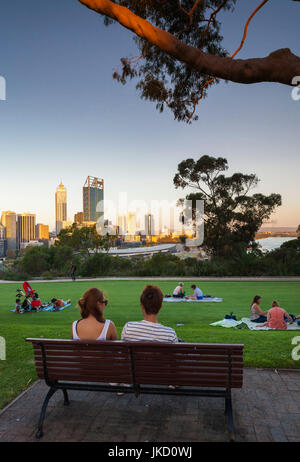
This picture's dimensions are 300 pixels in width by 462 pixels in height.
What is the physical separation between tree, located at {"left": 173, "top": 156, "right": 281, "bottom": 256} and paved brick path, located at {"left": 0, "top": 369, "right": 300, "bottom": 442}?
3158cm

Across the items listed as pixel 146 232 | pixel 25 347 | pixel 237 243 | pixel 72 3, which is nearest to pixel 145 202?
pixel 146 232

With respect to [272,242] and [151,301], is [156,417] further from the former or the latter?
[272,242]

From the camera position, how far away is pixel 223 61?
4.41m

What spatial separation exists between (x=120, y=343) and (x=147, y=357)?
12.7 inches

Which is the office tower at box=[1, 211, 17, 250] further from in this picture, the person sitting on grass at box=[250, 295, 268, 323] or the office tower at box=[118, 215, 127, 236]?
the person sitting on grass at box=[250, 295, 268, 323]

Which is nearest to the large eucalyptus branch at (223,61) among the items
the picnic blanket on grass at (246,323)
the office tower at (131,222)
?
the picnic blanket on grass at (246,323)

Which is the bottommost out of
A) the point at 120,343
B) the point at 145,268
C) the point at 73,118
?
the point at 145,268

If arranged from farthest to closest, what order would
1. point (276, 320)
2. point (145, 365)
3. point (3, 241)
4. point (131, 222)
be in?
point (3, 241) < point (131, 222) < point (276, 320) < point (145, 365)

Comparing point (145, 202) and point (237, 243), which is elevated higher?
point (145, 202)

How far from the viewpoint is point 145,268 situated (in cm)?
3122

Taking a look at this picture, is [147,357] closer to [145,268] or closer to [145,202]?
[145,268]

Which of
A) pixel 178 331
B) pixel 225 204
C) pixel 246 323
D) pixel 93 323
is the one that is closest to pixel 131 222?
pixel 225 204

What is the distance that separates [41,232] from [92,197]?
64.0 metres
